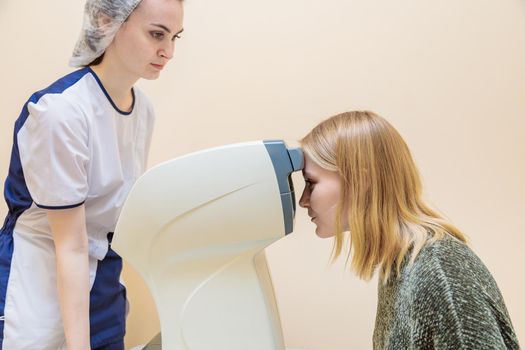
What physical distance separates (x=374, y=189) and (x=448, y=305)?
0.24 meters

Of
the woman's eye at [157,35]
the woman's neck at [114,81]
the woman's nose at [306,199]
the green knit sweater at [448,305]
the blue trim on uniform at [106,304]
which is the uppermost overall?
the woman's eye at [157,35]

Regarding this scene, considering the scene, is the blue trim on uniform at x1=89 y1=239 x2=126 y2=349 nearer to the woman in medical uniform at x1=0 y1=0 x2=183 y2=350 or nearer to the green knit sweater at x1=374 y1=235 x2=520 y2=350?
the woman in medical uniform at x1=0 y1=0 x2=183 y2=350

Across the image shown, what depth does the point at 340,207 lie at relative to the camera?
0.89 m

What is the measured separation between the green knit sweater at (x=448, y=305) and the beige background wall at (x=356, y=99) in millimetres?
618

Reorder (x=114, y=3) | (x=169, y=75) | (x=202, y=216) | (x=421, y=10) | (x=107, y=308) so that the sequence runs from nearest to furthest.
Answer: (x=202, y=216) → (x=114, y=3) → (x=107, y=308) → (x=421, y=10) → (x=169, y=75)

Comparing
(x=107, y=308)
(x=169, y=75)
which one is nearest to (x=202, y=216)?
(x=107, y=308)

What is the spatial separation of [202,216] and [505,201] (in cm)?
105

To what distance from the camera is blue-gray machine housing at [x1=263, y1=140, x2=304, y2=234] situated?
0.80 m

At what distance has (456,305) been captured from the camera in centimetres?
72

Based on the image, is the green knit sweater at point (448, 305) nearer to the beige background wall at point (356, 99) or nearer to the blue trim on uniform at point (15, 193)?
the beige background wall at point (356, 99)

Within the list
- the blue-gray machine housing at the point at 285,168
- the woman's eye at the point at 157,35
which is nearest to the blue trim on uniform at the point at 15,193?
the woman's eye at the point at 157,35

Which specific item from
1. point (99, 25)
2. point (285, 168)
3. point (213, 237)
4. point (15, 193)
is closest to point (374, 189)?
point (285, 168)

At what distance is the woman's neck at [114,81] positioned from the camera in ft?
3.27

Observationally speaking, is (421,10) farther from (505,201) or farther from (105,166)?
(105,166)
